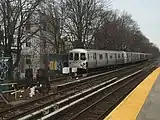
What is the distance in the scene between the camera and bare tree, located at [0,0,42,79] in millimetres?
30583

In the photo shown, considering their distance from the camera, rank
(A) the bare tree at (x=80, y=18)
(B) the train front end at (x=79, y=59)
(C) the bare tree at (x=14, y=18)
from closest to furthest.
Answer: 1. (C) the bare tree at (x=14, y=18)
2. (B) the train front end at (x=79, y=59)
3. (A) the bare tree at (x=80, y=18)

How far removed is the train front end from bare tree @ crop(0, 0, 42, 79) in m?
6.58

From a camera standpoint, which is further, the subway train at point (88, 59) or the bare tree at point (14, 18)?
the subway train at point (88, 59)

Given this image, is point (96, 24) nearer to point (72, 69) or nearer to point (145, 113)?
point (72, 69)

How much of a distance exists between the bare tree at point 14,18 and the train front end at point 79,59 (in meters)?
6.58

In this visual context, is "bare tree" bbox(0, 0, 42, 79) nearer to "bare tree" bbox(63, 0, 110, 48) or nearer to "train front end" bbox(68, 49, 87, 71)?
"train front end" bbox(68, 49, 87, 71)

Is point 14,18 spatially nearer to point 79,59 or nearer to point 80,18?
point 79,59

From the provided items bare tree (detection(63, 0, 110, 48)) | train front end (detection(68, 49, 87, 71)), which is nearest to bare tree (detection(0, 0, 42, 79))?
train front end (detection(68, 49, 87, 71))

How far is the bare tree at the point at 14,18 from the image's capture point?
30.6 m

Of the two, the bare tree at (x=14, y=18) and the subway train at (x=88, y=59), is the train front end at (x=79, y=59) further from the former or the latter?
the bare tree at (x=14, y=18)

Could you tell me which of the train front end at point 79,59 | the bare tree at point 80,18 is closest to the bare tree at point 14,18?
the train front end at point 79,59

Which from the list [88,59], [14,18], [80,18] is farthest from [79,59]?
[80,18]

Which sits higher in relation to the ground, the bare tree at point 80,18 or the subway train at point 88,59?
the bare tree at point 80,18

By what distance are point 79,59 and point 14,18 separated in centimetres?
999
